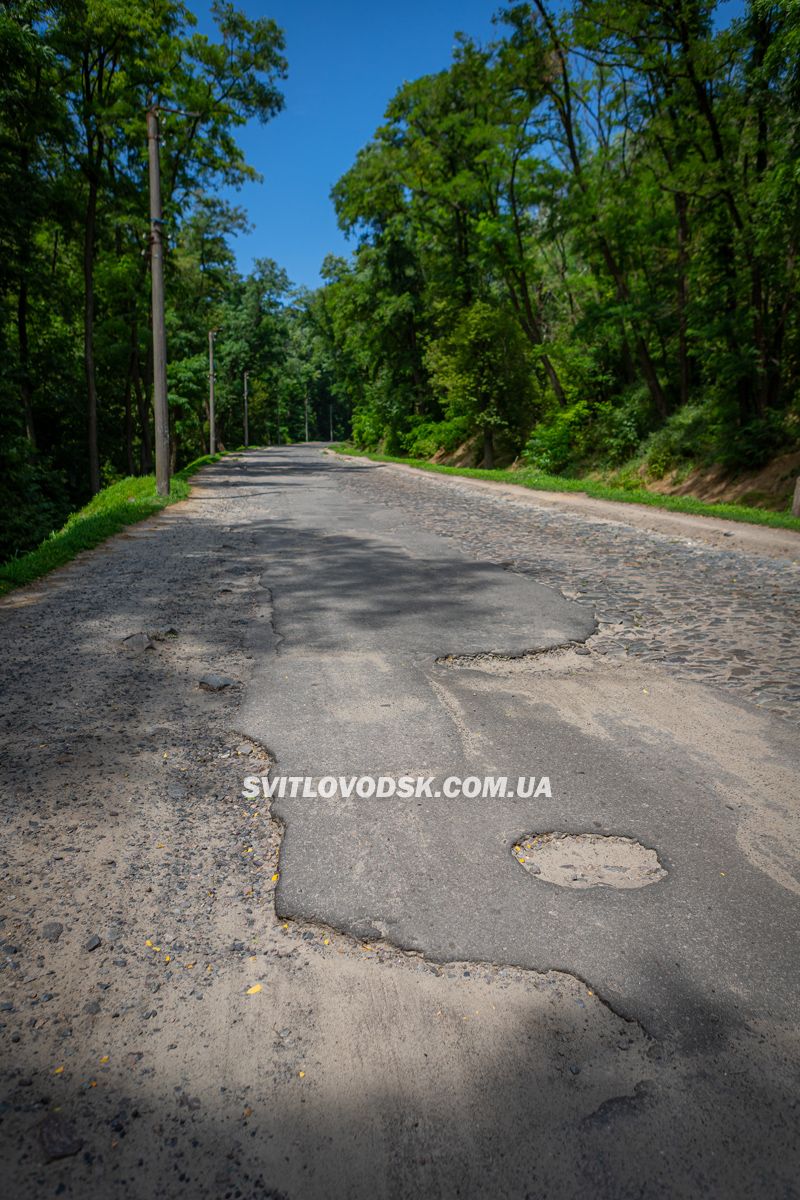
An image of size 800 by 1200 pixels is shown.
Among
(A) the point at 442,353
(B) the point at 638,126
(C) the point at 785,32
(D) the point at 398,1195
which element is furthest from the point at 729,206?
(D) the point at 398,1195

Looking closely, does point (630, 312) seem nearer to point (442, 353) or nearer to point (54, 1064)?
point (442, 353)

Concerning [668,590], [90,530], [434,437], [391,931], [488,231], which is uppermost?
[488,231]

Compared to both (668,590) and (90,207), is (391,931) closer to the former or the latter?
(668,590)

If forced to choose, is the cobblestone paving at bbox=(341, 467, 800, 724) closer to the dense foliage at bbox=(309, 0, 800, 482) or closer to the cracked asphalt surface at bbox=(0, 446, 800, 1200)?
the cracked asphalt surface at bbox=(0, 446, 800, 1200)

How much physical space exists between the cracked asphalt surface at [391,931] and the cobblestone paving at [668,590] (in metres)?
0.09

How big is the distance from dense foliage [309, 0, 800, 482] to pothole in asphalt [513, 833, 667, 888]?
13.4m

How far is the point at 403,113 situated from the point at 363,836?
106 feet

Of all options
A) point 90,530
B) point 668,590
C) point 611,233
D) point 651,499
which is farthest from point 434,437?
point 668,590

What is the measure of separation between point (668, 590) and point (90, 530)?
7.57 metres

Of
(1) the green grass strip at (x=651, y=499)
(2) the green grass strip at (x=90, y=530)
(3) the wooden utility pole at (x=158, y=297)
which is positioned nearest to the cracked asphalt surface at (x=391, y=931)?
(2) the green grass strip at (x=90, y=530)

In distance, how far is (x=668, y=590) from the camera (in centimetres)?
677

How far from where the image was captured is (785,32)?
38.8 ft

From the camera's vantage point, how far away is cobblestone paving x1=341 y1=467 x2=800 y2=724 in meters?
4.50

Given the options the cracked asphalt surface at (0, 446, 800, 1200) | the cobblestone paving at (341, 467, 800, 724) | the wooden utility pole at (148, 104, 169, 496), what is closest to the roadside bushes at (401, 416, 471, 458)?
the wooden utility pole at (148, 104, 169, 496)
